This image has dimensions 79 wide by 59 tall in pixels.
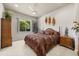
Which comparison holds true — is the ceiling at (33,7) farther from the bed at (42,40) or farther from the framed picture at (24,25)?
the bed at (42,40)

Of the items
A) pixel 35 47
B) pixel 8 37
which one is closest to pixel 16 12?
pixel 8 37

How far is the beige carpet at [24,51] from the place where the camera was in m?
2.07

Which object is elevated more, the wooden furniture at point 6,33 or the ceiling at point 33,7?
the ceiling at point 33,7

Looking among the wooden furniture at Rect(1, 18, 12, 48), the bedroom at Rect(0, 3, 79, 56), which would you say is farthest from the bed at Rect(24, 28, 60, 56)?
the wooden furniture at Rect(1, 18, 12, 48)

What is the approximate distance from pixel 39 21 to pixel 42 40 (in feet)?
1.52

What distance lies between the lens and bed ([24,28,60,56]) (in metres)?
2.05

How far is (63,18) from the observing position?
218 cm

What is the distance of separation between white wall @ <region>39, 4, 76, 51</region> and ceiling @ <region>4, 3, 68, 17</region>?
9 centimetres

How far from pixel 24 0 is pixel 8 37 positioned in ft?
2.81

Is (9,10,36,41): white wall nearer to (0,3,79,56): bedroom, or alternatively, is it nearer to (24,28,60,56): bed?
(0,3,79,56): bedroom

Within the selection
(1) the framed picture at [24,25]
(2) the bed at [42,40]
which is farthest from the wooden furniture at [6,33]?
Result: (2) the bed at [42,40]

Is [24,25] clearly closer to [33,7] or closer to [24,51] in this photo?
[33,7]

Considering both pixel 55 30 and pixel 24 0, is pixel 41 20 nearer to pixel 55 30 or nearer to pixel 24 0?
pixel 55 30

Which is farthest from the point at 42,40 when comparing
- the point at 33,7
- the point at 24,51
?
the point at 33,7
